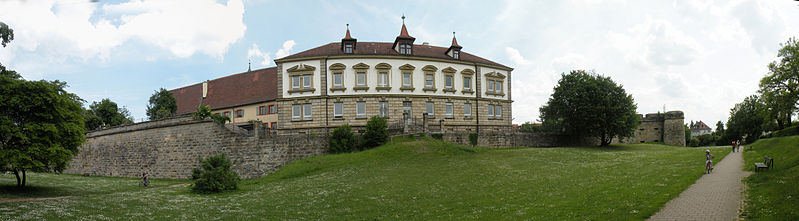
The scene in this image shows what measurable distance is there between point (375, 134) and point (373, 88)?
26.2 ft

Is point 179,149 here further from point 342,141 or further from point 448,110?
point 448,110

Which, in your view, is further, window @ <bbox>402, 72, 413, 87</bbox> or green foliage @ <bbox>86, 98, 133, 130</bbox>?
green foliage @ <bbox>86, 98, 133, 130</bbox>

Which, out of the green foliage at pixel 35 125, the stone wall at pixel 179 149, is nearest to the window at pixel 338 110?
the stone wall at pixel 179 149

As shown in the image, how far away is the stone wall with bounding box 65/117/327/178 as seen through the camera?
116ft

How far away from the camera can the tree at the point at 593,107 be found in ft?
144

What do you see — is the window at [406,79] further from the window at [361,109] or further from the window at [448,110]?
the window at [361,109]

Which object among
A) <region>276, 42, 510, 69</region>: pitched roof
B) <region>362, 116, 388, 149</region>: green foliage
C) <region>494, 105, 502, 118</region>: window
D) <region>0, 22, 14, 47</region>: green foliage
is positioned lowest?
<region>362, 116, 388, 149</region>: green foliage

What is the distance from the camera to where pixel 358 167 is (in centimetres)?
3012

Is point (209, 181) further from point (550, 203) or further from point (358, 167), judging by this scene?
point (550, 203)

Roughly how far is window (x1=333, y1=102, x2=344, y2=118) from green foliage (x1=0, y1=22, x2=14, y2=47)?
27724 millimetres

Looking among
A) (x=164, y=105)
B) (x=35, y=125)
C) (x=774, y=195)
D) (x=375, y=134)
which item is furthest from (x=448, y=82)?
(x=164, y=105)

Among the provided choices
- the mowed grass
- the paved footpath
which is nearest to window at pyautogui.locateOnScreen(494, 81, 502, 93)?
the mowed grass

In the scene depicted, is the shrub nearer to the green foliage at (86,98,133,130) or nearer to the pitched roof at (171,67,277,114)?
the pitched roof at (171,67,277,114)

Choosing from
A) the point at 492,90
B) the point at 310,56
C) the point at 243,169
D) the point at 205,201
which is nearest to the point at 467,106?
the point at 492,90
